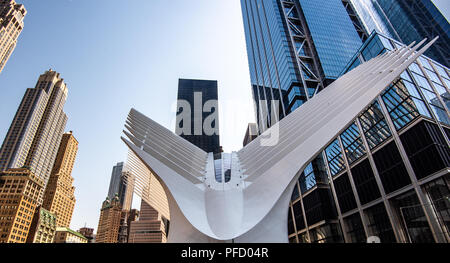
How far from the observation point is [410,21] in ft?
260

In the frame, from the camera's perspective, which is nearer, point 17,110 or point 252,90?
point 252,90

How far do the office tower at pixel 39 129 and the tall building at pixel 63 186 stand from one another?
4531 millimetres

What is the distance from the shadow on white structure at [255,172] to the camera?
39.5 ft

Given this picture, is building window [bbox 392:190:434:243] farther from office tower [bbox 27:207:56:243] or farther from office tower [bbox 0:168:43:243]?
office tower [bbox 27:207:56:243]

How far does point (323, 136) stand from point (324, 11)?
204 ft

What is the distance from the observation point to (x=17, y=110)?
11769 cm

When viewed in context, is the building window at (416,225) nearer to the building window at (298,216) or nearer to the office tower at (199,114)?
the building window at (298,216)

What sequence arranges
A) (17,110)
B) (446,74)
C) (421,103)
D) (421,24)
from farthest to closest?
1. (17,110)
2. (421,24)
3. (446,74)
4. (421,103)

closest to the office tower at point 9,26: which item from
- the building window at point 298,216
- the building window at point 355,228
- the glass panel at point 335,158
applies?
the building window at point 298,216

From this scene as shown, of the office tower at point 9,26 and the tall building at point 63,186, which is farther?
the tall building at point 63,186

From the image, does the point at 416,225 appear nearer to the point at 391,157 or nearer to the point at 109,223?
the point at 391,157

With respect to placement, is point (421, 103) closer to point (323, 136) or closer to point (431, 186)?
point (431, 186)

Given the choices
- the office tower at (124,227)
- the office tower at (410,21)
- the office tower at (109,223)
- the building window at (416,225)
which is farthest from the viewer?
the office tower at (124,227)
